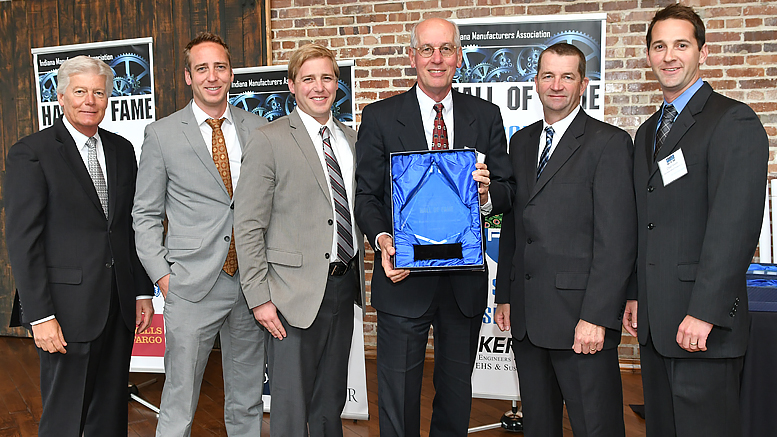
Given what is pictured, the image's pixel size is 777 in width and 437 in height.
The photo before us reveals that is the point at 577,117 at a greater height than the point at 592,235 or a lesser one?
greater

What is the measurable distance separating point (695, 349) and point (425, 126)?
1.29 m

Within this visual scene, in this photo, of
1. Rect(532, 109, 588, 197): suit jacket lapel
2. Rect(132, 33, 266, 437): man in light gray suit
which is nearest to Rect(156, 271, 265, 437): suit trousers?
Rect(132, 33, 266, 437): man in light gray suit

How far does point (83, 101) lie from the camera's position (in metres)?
2.30

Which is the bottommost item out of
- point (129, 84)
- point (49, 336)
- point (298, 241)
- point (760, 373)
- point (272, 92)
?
point (760, 373)

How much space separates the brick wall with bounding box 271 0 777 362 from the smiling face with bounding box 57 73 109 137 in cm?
240

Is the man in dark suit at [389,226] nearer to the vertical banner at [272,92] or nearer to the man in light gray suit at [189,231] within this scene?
the man in light gray suit at [189,231]

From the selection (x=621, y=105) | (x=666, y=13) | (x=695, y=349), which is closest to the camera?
(x=695, y=349)

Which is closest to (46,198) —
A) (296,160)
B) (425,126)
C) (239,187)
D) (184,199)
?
(184,199)

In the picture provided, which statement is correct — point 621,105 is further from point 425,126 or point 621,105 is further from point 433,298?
point 433,298

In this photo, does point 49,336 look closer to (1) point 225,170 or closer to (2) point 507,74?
(1) point 225,170

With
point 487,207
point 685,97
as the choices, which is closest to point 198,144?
point 487,207

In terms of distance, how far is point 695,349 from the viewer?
1806 millimetres

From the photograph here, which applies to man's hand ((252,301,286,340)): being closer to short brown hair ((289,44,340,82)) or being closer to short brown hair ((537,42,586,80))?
short brown hair ((289,44,340,82))

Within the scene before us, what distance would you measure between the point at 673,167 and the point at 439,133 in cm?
87
